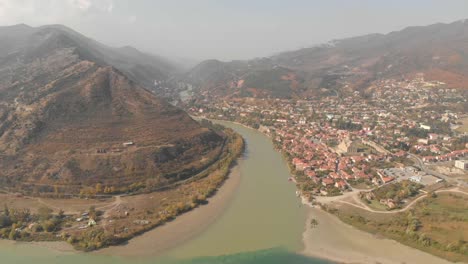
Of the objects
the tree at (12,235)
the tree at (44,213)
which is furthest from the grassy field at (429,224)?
the tree at (12,235)

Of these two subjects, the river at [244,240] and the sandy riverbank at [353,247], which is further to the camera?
the river at [244,240]

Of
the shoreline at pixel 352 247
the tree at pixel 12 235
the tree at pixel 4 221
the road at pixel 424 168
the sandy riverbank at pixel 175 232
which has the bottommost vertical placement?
the shoreline at pixel 352 247

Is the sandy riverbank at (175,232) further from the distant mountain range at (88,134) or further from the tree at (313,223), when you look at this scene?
the tree at (313,223)

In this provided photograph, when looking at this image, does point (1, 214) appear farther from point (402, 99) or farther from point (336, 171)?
point (402, 99)

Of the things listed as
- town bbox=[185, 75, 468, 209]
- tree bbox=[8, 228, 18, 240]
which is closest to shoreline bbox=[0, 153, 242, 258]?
tree bbox=[8, 228, 18, 240]

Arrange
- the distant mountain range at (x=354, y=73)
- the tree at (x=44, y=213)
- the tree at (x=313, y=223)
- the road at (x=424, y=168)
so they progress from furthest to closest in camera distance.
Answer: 1. the distant mountain range at (x=354, y=73)
2. the road at (x=424, y=168)
3. the tree at (x=44, y=213)
4. the tree at (x=313, y=223)
